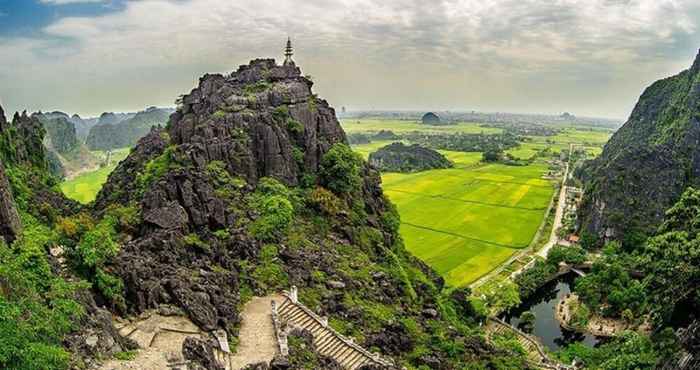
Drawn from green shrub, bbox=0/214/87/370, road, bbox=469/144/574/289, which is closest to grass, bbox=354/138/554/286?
road, bbox=469/144/574/289

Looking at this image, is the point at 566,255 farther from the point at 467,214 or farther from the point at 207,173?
the point at 207,173

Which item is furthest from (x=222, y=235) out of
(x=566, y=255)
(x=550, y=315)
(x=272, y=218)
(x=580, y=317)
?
(x=566, y=255)

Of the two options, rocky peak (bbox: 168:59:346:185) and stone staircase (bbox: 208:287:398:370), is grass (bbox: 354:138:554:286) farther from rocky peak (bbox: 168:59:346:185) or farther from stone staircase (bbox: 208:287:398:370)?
stone staircase (bbox: 208:287:398:370)

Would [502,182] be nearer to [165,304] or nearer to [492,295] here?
[492,295]

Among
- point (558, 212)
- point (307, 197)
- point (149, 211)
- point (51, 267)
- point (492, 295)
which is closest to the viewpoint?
point (51, 267)

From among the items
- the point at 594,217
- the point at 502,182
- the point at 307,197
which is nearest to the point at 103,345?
the point at 307,197
